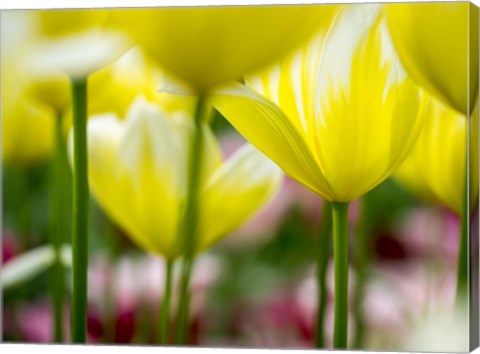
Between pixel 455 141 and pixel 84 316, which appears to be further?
pixel 84 316

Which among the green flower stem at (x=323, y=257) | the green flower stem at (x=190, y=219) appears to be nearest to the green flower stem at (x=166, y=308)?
the green flower stem at (x=190, y=219)

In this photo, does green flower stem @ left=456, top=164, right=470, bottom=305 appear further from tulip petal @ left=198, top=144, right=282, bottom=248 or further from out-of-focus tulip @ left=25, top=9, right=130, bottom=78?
out-of-focus tulip @ left=25, top=9, right=130, bottom=78

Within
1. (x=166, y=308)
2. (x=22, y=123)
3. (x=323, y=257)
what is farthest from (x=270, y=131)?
(x=22, y=123)

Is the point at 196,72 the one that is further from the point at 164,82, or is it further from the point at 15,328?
the point at 15,328

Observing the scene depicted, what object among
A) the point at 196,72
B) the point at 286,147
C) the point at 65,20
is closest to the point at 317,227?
the point at 286,147

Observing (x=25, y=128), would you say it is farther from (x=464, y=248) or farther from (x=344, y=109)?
(x=464, y=248)

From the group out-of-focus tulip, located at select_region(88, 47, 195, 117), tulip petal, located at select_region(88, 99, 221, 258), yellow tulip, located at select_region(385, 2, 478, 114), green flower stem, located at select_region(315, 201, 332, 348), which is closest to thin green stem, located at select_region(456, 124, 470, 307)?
yellow tulip, located at select_region(385, 2, 478, 114)

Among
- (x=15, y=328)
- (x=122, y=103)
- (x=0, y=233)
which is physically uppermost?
(x=122, y=103)
